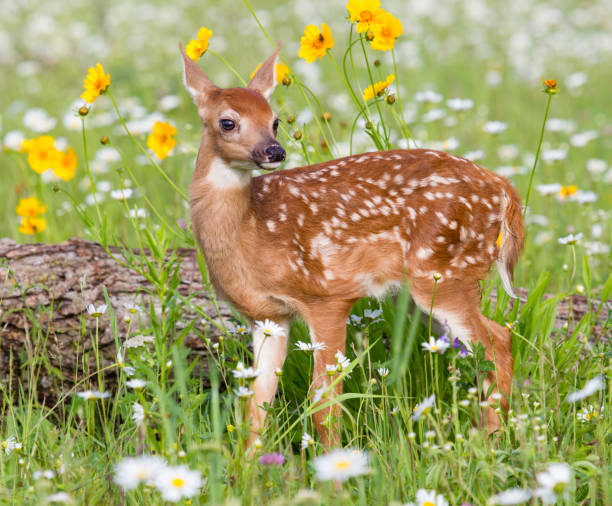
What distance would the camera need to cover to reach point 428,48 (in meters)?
11.4

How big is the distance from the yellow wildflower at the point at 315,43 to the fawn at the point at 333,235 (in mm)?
169

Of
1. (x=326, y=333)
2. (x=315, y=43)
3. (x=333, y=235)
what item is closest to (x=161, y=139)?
(x=315, y=43)

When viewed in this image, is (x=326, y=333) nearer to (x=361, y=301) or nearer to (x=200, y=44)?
(x=361, y=301)

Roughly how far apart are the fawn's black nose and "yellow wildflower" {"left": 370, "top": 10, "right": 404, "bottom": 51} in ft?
2.52

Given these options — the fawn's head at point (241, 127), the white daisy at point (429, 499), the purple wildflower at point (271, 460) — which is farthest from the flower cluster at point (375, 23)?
the white daisy at point (429, 499)

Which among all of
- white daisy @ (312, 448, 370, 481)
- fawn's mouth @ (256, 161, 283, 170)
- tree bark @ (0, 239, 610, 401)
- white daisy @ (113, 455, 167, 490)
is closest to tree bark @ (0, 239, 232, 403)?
tree bark @ (0, 239, 610, 401)

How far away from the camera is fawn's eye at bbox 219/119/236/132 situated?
136 inches

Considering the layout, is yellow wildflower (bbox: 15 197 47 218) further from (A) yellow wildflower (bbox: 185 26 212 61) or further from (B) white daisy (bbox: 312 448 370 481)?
(B) white daisy (bbox: 312 448 370 481)

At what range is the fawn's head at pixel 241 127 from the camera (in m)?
3.36

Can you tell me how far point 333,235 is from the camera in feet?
12.0

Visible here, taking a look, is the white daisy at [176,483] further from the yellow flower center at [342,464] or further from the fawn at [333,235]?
the fawn at [333,235]

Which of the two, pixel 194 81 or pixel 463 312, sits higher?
pixel 194 81

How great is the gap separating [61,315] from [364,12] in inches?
77.0

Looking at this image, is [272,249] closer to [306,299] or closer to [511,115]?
[306,299]
